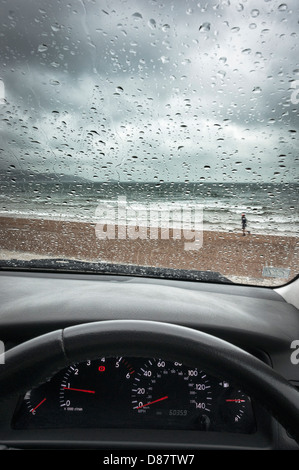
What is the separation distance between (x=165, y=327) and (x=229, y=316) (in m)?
1.10

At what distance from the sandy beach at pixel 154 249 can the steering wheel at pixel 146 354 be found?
1830 mm

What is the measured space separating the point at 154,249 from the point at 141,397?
1.48 m

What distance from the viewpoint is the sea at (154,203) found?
3246 millimetres

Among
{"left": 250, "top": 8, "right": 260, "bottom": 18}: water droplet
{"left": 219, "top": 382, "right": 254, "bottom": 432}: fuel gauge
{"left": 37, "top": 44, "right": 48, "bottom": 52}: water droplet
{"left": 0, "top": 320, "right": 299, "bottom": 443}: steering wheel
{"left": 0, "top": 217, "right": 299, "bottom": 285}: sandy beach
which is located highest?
{"left": 37, "top": 44, "right": 48, "bottom": 52}: water droplet

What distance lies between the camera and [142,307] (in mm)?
2191

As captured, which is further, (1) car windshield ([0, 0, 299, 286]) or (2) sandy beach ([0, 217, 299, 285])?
(2) sandy beach ([0, 217, 299, 285])

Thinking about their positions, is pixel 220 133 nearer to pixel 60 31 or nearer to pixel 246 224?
pixel 246 224

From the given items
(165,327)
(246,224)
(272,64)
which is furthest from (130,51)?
(165,327)

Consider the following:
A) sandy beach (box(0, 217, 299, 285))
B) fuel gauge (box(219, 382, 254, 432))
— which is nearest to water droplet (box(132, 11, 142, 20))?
sandy beach (box(0, 217, 299, 285))

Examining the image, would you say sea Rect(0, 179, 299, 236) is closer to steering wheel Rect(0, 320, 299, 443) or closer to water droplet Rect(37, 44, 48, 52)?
water droplet Rect(37, 44, 48, 52)

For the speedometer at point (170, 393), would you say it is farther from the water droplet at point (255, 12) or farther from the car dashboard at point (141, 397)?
the water droplet at point (255, 12)

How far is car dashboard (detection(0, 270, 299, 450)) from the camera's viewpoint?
1968 millimetres

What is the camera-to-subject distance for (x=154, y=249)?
3.31 m

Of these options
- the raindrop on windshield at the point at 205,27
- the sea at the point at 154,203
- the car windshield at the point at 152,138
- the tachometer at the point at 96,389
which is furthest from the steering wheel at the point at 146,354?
the sea at the point at 154,203
